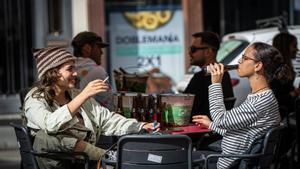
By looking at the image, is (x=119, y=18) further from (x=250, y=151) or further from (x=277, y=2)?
(x=250, y=151)

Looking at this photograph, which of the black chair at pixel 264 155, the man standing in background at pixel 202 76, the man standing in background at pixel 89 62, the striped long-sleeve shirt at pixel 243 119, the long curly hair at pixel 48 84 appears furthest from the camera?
the man standing in background at pixel 89 62

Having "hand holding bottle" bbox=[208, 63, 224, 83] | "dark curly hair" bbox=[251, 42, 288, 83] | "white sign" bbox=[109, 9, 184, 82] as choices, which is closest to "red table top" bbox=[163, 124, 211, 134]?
"hand holding bottle" bbox=[208, 63, 224, 83]

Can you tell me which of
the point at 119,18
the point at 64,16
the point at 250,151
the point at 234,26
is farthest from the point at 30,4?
the point at 250,151

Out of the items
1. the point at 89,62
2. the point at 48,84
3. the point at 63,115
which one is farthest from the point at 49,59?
the point at 89,62

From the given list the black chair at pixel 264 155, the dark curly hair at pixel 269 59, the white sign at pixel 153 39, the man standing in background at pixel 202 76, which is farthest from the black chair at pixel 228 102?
the white sign at pixel 153 39

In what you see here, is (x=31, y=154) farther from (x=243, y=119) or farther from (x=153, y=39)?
(x=153, y=39)

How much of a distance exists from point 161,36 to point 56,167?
272 inches

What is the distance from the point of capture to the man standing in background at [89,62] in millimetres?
5804

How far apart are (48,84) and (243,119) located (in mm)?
1247

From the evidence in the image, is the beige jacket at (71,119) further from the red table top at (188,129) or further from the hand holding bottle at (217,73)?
the hand holding bottle at (217,73)

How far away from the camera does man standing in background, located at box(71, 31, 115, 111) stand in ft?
19.0

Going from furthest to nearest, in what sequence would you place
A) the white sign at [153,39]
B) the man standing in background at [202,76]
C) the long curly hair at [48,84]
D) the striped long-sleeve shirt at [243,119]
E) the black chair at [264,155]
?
the white sign at [153,39] < the man standing in background at [202,76] < the long curly hair at [48,84] < the striped long-sleeve shirt at [243,119] < the black chair at [264,155]

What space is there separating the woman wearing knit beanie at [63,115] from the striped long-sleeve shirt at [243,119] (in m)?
0.52

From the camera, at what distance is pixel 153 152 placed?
13.1ft
